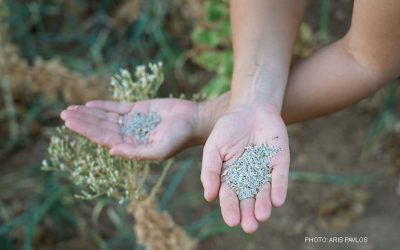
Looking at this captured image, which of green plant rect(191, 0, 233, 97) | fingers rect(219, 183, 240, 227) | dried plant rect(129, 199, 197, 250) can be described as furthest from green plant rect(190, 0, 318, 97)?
fingers rect(219, 183, 240, 227)

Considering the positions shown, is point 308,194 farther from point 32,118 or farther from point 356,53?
point 32,118

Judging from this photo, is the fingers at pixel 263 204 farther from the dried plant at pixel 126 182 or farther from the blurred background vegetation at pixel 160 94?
the blurred background vegetation at pixel 160 94

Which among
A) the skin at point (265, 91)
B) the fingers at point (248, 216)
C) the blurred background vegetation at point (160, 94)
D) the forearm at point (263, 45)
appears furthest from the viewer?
the blurred background vegetation at point (160, 94)

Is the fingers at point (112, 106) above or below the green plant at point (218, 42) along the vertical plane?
above

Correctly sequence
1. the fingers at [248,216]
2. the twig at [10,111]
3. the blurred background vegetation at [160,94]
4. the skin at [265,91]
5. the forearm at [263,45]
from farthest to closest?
the twig at [10,111] → the blurred background vegetation at [160,94] → the forearm at [263,45] → the skin at [265,91] → the fingers at [248,216]

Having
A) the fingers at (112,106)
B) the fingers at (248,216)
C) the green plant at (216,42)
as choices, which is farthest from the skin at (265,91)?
the green plant at (216,42)

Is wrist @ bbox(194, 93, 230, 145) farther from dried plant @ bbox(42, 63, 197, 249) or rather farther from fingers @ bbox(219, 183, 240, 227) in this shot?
fingers @ bbox(219, 183, 240, 227)

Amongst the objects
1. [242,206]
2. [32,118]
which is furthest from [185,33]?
[242,206]
